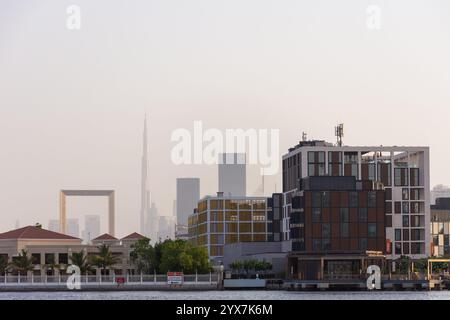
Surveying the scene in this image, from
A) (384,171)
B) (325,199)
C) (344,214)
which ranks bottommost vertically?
(344,214)

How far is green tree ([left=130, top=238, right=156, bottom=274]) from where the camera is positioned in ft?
553

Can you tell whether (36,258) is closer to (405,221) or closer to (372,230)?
(372,230)

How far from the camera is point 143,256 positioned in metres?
171

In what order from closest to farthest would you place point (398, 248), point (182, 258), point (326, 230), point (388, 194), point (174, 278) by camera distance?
point (174, 278)
point (326, 230)
point (182, 258)
point (398, 248)
point (388, 194)

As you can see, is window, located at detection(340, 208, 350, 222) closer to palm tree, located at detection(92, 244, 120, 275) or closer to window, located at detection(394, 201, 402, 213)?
window, located at detection(394, 201, 402, 213)

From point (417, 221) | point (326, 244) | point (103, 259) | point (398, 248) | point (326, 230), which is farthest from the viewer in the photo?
point (417, 221)

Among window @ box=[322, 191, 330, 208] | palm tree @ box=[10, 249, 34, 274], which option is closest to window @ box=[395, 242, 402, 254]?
window @ box=[322, 191, 330, 208]

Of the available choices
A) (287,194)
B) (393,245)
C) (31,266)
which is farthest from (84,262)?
(393,245)

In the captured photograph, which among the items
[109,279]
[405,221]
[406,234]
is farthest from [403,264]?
[109,279]

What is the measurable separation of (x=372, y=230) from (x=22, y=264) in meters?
50.4

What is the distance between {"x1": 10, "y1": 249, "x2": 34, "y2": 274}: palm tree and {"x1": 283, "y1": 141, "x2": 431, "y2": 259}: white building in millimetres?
39237
